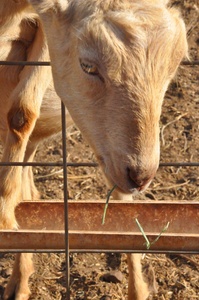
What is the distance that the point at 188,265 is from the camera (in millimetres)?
3889

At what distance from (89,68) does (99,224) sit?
42.9 inches

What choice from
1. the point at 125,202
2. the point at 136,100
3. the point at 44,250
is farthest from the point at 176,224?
the point at 136,100

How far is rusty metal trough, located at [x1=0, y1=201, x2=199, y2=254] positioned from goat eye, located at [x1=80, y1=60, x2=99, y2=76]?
825mm

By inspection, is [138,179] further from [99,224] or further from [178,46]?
[99,224]

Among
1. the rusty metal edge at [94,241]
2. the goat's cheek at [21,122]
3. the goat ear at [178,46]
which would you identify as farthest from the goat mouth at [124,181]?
the goat's cheek at [21,122]

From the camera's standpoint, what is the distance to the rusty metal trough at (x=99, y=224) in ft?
7.97

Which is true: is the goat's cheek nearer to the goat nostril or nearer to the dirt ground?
the dirt ground

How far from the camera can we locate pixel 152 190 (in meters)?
4.77

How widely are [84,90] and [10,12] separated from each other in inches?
41.8

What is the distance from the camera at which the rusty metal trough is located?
7.97ft

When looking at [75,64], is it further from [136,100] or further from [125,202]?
[125,202]

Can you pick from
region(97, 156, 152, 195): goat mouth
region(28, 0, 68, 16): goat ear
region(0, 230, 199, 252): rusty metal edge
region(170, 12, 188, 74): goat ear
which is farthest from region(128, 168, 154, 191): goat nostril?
region(28, 0, 68, 16): goat ear

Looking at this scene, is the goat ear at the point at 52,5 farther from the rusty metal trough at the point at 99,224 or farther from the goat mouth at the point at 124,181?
the rusty metal trough at the point at 99,224

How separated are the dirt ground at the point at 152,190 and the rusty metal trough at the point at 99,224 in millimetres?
968
